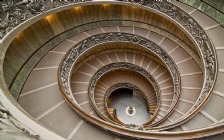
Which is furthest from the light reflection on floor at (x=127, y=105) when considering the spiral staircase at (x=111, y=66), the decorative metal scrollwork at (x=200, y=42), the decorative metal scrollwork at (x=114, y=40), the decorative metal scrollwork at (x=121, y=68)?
the decorative metal scrollwork at (x=200, y=42)

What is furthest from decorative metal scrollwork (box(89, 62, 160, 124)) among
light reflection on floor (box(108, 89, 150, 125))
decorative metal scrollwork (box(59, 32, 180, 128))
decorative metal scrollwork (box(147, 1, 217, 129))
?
decorative metal scrollwork (box(147, 1, 217, 129))

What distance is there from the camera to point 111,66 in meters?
12.2

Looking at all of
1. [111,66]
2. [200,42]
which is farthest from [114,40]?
[200,42]

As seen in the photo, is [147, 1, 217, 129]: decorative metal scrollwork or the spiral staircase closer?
the spiral staircase

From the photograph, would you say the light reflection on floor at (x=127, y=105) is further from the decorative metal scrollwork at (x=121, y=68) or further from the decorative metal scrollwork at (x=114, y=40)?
the decorative metal scrollwork at (x=114, y=40)

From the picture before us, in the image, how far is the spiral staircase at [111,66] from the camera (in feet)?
21.8

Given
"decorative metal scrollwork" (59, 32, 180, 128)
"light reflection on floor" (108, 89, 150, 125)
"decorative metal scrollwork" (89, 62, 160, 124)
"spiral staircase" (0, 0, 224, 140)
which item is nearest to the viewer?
"spiral staircase" (0, 0, 224, 140)

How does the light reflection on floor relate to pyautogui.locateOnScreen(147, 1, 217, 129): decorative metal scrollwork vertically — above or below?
below

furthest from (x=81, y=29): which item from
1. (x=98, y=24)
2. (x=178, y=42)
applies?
(x=178, y=42)

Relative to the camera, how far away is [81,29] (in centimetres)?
1151

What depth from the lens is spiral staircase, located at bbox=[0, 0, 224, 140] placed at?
6.66 meters

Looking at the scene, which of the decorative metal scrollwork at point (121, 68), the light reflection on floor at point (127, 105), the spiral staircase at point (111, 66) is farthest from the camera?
the light reflection on floor at point (127, 105)

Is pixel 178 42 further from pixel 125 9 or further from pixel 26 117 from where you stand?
pixel 26 117

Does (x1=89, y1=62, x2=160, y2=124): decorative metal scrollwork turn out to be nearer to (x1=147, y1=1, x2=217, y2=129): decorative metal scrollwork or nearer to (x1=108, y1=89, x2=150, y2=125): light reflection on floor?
(x1=108, y1=89, x2=150, y2=125): light reflection on floor
